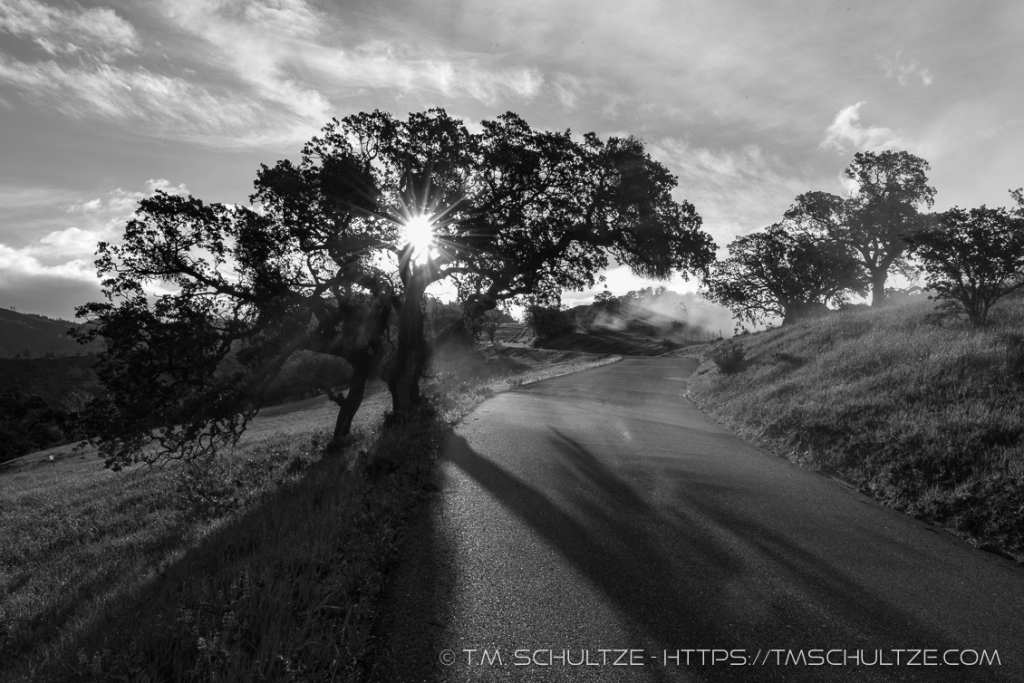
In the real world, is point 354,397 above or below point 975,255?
below

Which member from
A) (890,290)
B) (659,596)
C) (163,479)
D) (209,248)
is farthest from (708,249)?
(890,290)

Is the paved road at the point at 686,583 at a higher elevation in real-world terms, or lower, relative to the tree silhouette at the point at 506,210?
lower

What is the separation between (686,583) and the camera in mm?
5125

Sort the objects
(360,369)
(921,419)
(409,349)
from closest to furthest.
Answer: (921,419) < (360,369) < (409,349)

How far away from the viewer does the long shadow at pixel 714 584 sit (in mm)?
4168

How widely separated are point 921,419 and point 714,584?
6209 millimetres

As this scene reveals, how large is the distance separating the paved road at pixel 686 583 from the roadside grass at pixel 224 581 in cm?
48

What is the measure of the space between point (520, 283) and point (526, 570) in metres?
14.1

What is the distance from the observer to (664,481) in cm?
855

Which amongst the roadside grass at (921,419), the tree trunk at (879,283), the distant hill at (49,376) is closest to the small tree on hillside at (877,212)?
the tree trunk at (879,283)

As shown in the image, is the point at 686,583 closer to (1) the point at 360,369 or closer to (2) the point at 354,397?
(2) the point at 354,397

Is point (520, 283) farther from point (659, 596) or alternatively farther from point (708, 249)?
point (659, 596)

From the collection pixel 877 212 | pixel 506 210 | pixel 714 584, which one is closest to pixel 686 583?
pixel 714 584

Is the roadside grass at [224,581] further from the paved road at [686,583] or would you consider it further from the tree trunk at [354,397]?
the tree trunk at [354,397]
